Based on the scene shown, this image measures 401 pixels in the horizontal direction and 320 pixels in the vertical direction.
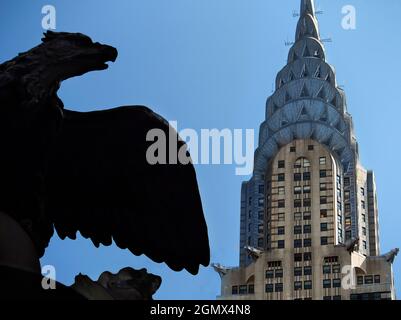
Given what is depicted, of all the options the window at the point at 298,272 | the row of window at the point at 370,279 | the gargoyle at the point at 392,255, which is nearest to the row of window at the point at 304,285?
the window at the point at 298,272

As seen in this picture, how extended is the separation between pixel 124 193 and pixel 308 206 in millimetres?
103730

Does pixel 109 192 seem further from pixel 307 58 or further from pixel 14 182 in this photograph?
pixel 307 58

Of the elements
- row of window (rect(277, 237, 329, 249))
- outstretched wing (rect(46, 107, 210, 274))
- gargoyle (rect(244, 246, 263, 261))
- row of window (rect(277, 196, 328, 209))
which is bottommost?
outstretched wing (rect(46, 107, 210, 274))

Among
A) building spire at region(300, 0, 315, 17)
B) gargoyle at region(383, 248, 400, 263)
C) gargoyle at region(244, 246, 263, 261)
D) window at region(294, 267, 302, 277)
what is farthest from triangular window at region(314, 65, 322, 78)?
gargoyle at region(383, 248, 400, 263)

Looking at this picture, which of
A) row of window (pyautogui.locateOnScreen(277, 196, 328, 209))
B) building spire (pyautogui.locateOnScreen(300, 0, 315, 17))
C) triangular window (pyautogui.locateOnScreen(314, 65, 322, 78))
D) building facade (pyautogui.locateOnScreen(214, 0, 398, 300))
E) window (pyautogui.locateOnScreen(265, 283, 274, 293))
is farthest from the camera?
building spire (pyautogui.locateOnScreen(300, 0, 315, 17))

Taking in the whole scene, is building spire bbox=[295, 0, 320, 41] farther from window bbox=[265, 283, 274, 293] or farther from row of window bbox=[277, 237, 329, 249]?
window bbox=[265, 283, 274, 293]

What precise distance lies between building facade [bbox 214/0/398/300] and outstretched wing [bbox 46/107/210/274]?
93.5 metres

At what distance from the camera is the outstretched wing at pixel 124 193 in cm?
984

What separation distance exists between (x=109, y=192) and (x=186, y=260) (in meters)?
0.95

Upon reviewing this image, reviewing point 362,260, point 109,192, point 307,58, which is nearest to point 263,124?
point 307,58

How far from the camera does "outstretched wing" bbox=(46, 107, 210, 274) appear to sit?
387 inches

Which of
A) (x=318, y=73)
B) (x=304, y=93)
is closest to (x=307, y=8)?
(x=318, y=73)

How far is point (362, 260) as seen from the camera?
10669 cm

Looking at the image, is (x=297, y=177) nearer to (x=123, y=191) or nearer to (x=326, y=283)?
(x=326, y=283)
